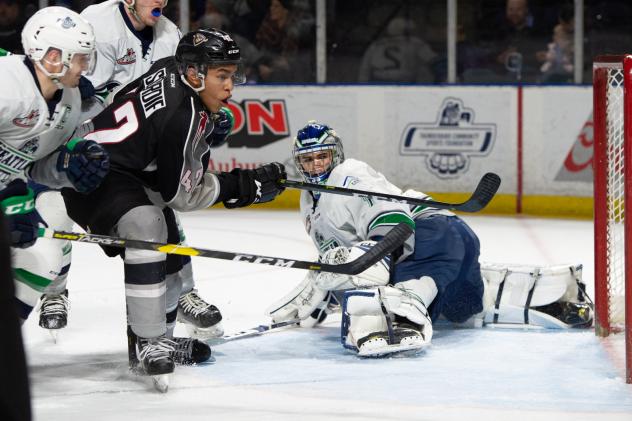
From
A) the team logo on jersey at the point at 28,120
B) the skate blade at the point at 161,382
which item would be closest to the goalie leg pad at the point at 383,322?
the skate blade at the point at 161,382

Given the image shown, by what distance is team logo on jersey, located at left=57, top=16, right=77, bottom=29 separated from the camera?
2520 millimetres

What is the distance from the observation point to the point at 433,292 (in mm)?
3193

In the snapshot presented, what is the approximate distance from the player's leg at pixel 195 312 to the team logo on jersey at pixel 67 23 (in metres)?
0.86

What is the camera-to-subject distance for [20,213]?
241 cm

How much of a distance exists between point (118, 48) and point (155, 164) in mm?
985

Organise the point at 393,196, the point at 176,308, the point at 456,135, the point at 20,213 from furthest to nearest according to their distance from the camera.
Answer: the point at 456,135 → the point at 393,196 → the point at 176,308 → the point at 20,213

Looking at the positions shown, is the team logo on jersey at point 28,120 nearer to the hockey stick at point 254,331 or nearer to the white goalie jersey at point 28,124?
the white goalie jersey at point 28,124

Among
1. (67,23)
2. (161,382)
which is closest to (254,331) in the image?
(161,382)

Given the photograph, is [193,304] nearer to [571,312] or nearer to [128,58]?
[128,58]

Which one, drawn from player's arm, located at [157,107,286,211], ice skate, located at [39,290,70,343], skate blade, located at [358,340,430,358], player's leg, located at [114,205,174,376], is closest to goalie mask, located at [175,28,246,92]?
player's arm, located at [157,107,286,211]

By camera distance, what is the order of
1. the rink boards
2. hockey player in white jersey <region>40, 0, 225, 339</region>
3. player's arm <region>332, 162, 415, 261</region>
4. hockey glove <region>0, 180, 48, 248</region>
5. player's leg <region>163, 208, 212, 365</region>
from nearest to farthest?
hockey glove <region>0, 180, 48, 248</region>, player's leg <region>163, 208, 212, 365</region>, player's arm <region>332, 162, 415, 261</region>, hockey player in white jersey <region>40, 0, 225, 339</region>, the rink boards

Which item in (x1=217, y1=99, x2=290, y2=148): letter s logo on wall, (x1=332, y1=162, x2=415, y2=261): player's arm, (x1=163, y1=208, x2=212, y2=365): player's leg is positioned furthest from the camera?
(x1=217, y1=99, x2=290, y2=148): letter s logo on wall

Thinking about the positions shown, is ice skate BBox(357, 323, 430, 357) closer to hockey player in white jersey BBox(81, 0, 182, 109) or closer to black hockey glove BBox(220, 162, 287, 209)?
black hockey glove BBox(220, 162, 287, 209)

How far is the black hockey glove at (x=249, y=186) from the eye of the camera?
9.38 ft
